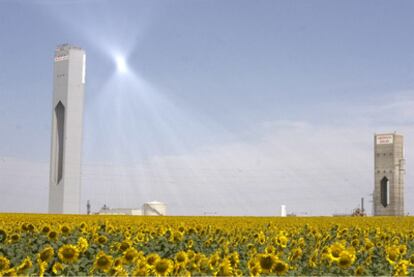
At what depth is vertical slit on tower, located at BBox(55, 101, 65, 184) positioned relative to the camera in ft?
339

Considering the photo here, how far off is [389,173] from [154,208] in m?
34.5

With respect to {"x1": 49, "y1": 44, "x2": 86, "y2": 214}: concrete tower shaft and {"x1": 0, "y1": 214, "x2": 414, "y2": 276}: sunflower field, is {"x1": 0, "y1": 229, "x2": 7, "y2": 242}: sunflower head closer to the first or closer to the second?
{"x1": 0, "y1": 214, "x2": 414, "y2": 276}: sunflower field

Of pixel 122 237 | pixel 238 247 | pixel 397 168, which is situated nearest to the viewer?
pixel 238 247

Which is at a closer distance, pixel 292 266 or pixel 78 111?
pixel 292 266

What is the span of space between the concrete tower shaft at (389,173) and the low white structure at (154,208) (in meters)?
31.8

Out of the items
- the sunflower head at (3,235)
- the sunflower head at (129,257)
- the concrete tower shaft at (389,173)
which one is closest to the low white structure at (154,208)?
the concrete tower shaft at (389,173)

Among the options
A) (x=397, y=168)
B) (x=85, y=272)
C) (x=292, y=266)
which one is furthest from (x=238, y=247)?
(x=397, y=168)

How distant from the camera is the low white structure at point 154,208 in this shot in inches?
3541

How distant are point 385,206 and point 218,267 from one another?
319 feet

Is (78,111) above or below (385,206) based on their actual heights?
above

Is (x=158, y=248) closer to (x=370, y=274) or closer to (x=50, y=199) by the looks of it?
(x=370, y=274)

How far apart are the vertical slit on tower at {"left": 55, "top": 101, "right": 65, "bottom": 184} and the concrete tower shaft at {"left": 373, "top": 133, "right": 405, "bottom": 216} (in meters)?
47.6

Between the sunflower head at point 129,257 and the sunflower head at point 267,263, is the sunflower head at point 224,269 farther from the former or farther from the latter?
the sunflower head at point 129,257

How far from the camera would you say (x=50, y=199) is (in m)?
104
